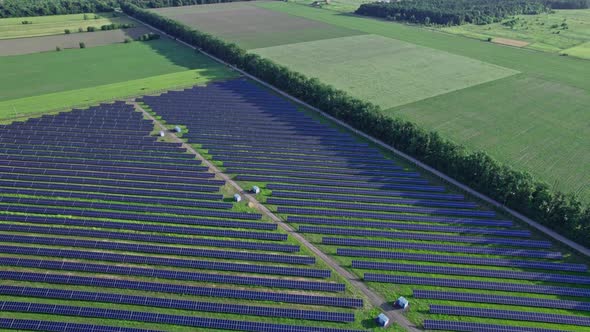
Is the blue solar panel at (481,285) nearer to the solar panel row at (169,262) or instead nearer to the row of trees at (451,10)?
the solar panel row at (169,262)

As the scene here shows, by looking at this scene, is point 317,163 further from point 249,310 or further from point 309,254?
point 249,310

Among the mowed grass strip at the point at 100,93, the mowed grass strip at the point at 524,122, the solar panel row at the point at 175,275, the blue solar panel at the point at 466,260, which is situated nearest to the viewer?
the solar panel row at the point at 175,275

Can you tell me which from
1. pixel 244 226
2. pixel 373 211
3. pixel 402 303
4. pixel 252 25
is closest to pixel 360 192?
pixel 373 211

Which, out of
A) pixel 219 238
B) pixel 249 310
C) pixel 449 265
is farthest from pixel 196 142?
pixel 449 265

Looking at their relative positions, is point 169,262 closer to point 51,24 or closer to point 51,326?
point 51,326

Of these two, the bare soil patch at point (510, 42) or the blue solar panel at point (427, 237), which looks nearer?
the blue solar panel at point (427, 237)

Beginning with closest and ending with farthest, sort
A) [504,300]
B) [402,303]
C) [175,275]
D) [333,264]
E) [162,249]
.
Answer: [402,303], [504,300], [175,275], [333,264], [162,249]

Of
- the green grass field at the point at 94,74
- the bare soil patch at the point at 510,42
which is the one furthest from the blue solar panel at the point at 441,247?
the bare soil patch at the point at 510,42
